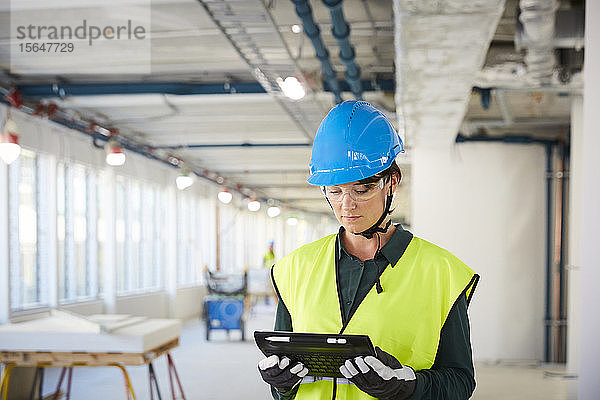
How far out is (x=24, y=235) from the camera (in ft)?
26.9

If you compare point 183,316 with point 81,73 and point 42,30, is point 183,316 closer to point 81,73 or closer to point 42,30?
point 81,73

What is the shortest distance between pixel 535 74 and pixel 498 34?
22.6 inches

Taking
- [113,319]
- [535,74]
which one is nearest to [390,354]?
[113,319]

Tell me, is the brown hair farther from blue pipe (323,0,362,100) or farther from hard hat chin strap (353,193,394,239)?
blue pipe (323,0,362,100)

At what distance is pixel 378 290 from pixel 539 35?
356cm

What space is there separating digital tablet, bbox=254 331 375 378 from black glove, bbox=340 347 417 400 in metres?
0.02

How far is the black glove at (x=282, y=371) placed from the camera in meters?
1.64

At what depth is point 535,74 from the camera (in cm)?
574

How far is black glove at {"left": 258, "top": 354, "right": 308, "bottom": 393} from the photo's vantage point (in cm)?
164

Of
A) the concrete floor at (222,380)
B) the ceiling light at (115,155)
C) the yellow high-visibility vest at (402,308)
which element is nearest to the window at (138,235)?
the concrete floor at (222,380)

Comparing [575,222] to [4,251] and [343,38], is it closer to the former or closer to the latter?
[343,38]

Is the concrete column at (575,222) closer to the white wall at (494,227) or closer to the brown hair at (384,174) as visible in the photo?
the white wall at (494,227)

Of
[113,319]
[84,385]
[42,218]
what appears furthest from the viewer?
[42,218]

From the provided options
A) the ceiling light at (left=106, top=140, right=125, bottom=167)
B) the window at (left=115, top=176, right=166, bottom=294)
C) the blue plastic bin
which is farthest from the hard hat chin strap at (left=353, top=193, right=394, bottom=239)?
the window at (left=115, top=176, right=166, bottom=294)
